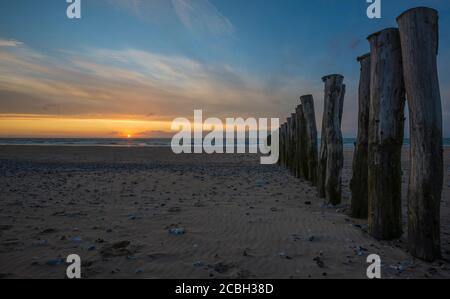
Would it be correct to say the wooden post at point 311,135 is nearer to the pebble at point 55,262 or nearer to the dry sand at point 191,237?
the dry sand at point 191,237

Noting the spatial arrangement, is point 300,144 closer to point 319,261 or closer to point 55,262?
point 319,261

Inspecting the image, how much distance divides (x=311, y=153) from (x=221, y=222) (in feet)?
16.0

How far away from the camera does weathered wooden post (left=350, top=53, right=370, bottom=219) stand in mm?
5125

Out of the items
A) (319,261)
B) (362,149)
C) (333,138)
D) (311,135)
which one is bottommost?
(319,261)

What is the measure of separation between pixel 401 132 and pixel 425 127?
78 centimetres

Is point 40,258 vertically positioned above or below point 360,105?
below

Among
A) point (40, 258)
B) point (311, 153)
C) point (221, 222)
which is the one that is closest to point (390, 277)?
point (221, 222)

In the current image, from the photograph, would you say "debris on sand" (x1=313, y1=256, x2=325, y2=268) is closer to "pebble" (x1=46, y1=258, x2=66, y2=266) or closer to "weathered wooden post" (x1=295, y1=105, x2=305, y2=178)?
"pebble" (x1=46, y1=258, x2=66, y2=266)

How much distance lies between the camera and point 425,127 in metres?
3.49

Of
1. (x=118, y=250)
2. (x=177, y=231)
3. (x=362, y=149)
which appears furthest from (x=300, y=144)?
(x=118, y=250)

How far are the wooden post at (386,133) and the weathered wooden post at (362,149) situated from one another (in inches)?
27.3
